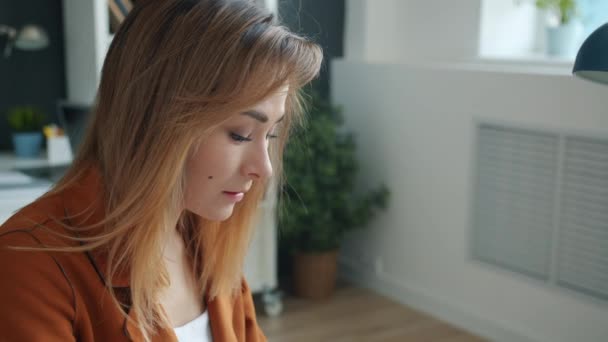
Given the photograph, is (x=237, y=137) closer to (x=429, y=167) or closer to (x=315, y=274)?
(x=429, y=167)

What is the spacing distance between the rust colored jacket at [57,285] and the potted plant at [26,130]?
2151 mm

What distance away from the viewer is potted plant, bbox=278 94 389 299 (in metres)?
3.32

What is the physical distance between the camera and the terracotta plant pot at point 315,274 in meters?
3.55

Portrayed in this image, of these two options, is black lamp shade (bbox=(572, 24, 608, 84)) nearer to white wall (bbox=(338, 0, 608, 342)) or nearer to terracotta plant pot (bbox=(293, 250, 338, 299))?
white wall (bbox=(338, 0, 608, 342))

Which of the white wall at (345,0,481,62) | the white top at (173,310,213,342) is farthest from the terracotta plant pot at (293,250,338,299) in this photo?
the white top at (173,310,213,342)

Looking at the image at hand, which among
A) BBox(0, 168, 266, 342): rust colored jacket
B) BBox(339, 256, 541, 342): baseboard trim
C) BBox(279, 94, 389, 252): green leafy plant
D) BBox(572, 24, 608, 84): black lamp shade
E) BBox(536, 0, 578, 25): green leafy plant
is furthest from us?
BBox(279, 94, 389, 252): green leafy plant

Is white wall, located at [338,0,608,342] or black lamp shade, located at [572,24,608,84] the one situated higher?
black lamp shade, located at [572,24,608,84]

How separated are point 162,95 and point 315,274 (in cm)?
263

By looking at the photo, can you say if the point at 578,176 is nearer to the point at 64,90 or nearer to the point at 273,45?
the point at 273,45

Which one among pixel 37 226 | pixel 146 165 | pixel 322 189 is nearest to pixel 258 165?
pixel 146 165

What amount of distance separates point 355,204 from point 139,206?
2.57 meters

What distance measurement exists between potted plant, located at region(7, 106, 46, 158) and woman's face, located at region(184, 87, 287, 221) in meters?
2.17

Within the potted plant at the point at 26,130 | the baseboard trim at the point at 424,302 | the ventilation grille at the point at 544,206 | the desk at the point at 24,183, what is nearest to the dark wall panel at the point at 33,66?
the potted plant at the point at 26,130

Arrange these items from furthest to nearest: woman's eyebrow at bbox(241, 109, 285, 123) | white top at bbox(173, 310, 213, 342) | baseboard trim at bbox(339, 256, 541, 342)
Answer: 1. baseboard trim at bbox(339, 256, 541, 342)
2. white top at bbox(173, 310, 213, 342)
3. woman's eyebrow at bbox(241, 109, 285, 123)
